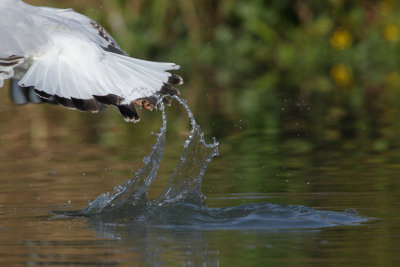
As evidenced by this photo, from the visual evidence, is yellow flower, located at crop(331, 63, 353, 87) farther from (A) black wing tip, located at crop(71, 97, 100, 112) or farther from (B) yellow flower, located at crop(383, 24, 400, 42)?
(A) black wing tip, located at crop(71, 97, 100, 112)

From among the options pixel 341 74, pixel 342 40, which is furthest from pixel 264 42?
pixel 341 74

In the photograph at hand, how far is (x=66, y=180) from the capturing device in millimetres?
6062

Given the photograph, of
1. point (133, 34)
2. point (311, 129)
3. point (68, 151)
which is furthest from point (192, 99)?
point (133, 34)

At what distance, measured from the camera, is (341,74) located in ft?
40.2

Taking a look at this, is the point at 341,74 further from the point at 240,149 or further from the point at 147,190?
the point at 147,190

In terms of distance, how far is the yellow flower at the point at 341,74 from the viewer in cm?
1133

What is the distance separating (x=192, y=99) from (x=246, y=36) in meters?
4.26

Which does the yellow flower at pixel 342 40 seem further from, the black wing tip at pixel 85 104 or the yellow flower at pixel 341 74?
the black wing tip at pixel 85 104

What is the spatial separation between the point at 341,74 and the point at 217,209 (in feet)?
24.6

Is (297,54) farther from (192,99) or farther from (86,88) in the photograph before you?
(86,88)

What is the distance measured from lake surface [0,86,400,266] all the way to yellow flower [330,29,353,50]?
5.98 metres

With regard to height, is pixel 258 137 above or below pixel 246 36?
below

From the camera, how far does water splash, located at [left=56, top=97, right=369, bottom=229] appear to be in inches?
185

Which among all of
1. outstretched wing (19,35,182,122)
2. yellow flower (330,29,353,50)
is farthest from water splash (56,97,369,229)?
yellow flower (330,29,353,50)
